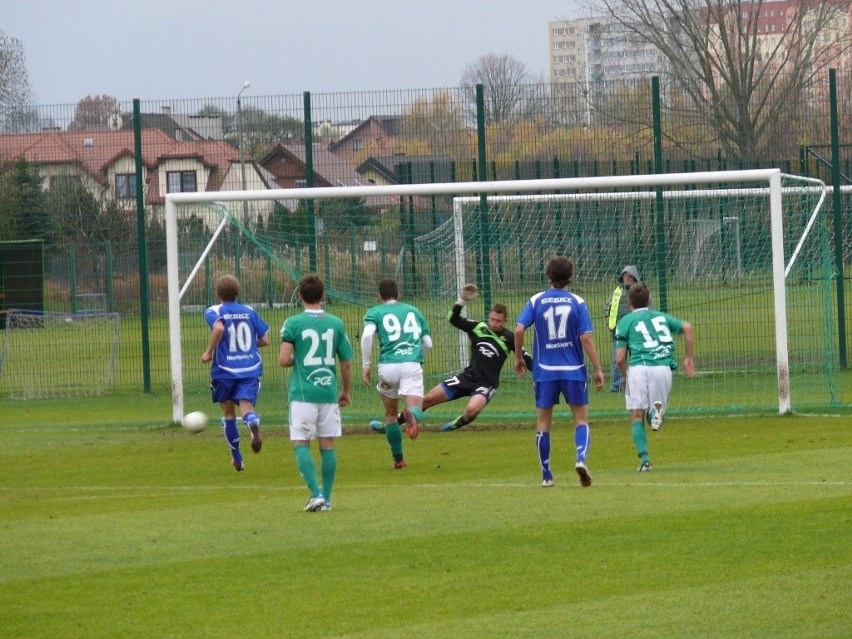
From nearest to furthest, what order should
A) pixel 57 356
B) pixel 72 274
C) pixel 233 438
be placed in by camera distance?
pixel 233 438 < pixel 57 356 < pixel 72 274

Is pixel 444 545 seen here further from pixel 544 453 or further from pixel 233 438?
pixel 233 438

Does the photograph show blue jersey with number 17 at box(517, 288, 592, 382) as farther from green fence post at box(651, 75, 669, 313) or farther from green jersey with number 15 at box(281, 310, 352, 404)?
green fence post at box(651, 75, 669, 313)

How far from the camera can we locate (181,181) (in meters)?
22.5

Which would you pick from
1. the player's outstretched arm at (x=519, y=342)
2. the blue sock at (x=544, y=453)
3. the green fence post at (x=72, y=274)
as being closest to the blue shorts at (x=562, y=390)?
the blue sock at (x=544, y=453)

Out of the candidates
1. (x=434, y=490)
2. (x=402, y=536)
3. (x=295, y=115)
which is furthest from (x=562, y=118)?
(x=402, y=536)

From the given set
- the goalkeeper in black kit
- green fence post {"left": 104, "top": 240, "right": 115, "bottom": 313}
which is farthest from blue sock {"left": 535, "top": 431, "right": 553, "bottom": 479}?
green fence post {"left": 104, "top": 240, "right": 115, "bottom": 313}

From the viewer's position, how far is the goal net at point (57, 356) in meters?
22.7

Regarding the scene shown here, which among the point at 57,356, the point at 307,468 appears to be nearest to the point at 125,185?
the point at 57,356

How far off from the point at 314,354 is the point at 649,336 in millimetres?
3483

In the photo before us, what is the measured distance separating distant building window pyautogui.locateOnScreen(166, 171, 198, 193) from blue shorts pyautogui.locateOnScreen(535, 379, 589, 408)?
11514 mm

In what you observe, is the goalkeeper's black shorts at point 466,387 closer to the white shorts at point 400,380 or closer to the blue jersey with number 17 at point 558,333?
the white shorts at point 400,380

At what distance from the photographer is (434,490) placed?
11828mm

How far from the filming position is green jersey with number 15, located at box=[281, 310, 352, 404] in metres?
10.9

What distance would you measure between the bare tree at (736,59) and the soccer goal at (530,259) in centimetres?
255
